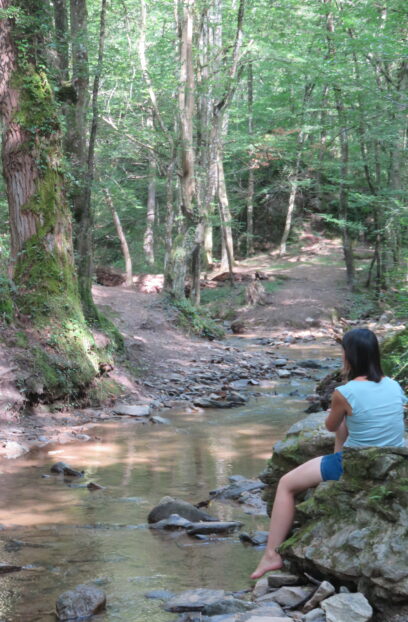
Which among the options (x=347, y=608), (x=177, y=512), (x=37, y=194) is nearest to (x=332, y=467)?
(x=347, y=608)

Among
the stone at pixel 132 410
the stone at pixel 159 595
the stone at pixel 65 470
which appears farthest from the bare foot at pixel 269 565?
the stone at pixel 132 410

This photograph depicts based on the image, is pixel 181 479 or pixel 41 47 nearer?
pixel 181 479

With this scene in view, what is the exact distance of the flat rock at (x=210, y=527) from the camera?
5.11m

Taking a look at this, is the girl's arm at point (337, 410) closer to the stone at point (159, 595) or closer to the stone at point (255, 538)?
the stone at point (255, 538)

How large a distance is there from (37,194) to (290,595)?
779 centimetres

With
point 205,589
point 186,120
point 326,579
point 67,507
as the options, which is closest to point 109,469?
point 67,507

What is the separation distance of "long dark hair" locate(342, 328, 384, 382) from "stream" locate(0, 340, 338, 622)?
1.57 metres

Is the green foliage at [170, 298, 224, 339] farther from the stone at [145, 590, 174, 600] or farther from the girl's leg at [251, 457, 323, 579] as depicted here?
the stone at [145, 590, 174, 600]

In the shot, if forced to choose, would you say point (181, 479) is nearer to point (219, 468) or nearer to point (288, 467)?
point (219, 468)

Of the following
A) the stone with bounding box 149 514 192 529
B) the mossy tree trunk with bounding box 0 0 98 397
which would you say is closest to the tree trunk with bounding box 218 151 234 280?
the mossy tree trunk with bounding box 0 0 98 397

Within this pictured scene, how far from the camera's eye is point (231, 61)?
19.8 metres

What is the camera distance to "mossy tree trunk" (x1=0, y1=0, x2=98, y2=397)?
31.7ft

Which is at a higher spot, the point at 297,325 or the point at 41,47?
the point at 41,47

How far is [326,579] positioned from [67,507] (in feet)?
9.41
